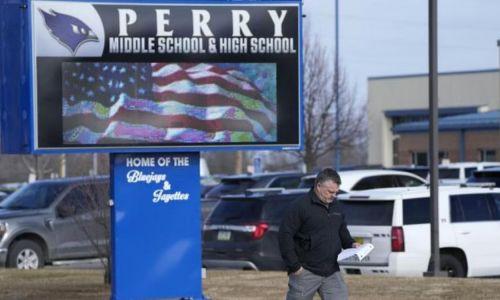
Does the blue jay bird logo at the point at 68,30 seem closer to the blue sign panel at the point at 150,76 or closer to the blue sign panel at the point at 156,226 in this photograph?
the blue sign panel at the point at 150,76

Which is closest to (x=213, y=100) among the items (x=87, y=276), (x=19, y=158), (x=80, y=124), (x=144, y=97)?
(x=144, y=97)

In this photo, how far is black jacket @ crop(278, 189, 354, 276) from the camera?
947cm

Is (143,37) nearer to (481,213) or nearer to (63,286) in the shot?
(63,286)

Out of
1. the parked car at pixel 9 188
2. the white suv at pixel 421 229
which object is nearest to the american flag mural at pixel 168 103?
the white suv at pixel 421 229

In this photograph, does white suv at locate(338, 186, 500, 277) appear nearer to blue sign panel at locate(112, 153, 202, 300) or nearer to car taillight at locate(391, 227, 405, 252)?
car taillight at locate(391, 227, 405, 252)

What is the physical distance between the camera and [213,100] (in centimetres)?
1175

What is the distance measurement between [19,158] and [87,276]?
4298 centimetres

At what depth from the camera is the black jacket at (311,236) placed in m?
9.47

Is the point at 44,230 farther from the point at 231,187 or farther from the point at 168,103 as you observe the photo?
the point at 168,103

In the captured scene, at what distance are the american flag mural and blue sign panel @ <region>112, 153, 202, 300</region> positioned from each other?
440 mm

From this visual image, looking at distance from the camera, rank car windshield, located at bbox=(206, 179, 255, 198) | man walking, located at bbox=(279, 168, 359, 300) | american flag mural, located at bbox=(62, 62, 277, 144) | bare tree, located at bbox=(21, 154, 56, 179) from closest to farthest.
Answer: man walking, located at bbox=(279, 168, 359, 300)
american flag mural, located at bbox=(62, 62, 277, 144)
car windshield, located at bbox=(206, 179, 255, 198)
bare tree, located at bbox=(21, 154, 56, 179)

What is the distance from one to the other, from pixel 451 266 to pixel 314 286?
788 cm

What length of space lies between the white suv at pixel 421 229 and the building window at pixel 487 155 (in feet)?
123

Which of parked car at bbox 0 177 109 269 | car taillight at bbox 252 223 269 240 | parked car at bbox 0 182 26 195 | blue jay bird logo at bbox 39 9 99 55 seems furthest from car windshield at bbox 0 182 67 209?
parked car at bbox 0 182 26 195
